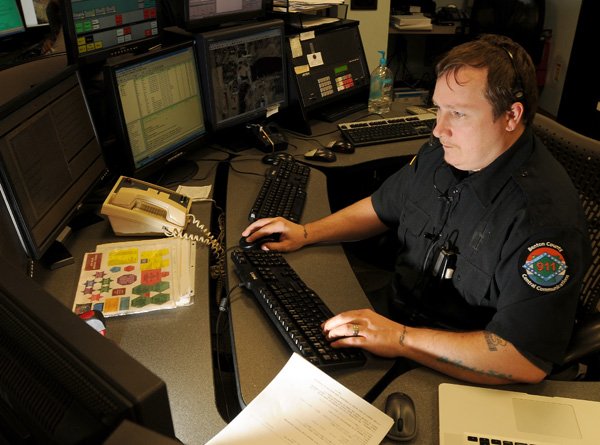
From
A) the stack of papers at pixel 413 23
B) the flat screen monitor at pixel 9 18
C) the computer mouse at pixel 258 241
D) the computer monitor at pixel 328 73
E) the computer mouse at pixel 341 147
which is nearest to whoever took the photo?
the computer mouse at pixel 258 241

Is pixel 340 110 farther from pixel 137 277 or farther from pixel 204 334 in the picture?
pixel 204 334

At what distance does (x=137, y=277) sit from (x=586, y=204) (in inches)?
45.6

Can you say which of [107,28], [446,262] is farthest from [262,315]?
[107,28]

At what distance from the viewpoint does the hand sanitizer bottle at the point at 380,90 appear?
2.52 meters

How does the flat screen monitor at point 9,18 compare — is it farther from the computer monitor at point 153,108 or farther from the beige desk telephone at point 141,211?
the beige desk telephone at point 141,211

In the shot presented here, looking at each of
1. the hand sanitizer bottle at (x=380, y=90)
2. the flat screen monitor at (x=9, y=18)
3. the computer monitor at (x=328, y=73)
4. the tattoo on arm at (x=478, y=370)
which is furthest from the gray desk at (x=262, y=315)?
the flat screen monitor at (x=9, y=18)

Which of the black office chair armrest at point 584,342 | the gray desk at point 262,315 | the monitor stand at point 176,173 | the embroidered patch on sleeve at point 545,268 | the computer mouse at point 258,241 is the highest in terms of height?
the embroidered patch on sleeve at point 545,268

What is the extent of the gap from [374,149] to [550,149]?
0.80m

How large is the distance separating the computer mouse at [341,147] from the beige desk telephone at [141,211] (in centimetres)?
77

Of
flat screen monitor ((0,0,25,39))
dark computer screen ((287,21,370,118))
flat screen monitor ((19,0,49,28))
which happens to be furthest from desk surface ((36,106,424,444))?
flat screen monitor ((19,0,49,28))

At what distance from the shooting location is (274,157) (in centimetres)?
198

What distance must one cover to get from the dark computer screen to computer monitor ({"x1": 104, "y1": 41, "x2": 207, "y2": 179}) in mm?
559

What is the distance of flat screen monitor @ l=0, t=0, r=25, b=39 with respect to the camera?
95.3 inches

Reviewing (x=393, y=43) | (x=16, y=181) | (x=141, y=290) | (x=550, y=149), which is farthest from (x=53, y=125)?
(x=393, y=43)
